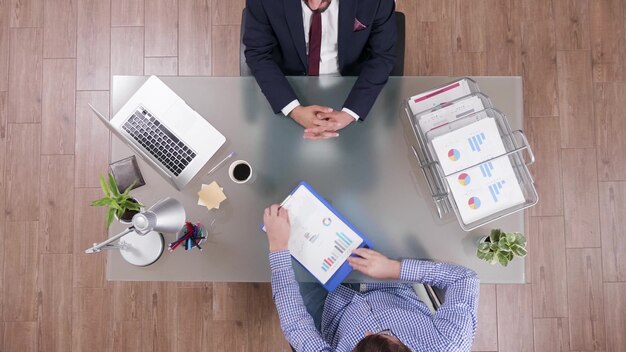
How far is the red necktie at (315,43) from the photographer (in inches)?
57.0

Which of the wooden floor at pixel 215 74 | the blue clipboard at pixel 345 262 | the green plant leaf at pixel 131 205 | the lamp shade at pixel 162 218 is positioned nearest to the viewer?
the lamp shade at pixel 162 218

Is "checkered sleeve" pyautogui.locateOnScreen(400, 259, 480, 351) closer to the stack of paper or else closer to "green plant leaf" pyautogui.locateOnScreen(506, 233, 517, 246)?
"green plant leaf" pyautogui.locateOnScreen(506, 233, 517, 246)

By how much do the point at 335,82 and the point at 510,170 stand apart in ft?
2.09

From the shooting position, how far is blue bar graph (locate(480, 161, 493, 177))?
1.40m

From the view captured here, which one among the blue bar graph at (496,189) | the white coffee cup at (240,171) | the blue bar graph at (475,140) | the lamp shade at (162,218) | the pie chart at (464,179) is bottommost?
the lamp shade at (162,218)

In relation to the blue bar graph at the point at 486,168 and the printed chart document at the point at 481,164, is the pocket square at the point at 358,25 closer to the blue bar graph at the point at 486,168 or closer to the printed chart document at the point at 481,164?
the printed chart document at the point at 481,164

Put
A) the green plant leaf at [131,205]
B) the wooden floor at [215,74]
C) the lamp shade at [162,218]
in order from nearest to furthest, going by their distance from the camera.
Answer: the lamp shade at [162,218] < the green plant leaf at [131,205] < the wooden floor at [215,74]

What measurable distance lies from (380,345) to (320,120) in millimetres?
→ 694

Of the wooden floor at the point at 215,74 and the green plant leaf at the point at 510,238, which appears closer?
the green plant leaf at the point at 510,238

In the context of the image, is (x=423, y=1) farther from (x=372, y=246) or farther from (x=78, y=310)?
(x=78, y=310)

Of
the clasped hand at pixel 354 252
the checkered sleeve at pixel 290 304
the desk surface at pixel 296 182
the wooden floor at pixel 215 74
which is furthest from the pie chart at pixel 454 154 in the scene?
the wooden floor at pixel 215 74

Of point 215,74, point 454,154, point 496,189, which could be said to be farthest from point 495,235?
Result: point 215,74

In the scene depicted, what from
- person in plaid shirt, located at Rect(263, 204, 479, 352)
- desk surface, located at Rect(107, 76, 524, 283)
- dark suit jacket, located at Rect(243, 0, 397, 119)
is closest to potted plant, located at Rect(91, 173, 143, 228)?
desk surface, located at Rect(107, 76, 524, 283)

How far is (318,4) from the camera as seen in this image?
1.37 m
